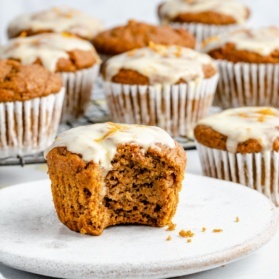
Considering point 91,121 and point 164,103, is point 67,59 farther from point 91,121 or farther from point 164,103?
point 164,103

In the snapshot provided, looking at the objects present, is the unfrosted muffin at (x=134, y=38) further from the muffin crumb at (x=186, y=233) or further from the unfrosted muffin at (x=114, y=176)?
the muffin crumb at (x=186, y=233)

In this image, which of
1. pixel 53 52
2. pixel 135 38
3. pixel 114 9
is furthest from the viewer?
pixel 114 9

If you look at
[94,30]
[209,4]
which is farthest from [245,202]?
[209,4]

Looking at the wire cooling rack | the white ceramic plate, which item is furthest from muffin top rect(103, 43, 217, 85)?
the white ceramic plate

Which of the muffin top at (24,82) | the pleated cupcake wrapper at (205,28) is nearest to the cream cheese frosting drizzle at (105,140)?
the muffin top at (24,82)

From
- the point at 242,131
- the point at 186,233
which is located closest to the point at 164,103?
the point at 242,131

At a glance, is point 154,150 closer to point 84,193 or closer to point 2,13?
point 84,193

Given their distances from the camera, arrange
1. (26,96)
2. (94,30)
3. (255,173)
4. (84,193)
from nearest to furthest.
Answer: (84,193) < (255,173) < (26,96) < (94,30)
